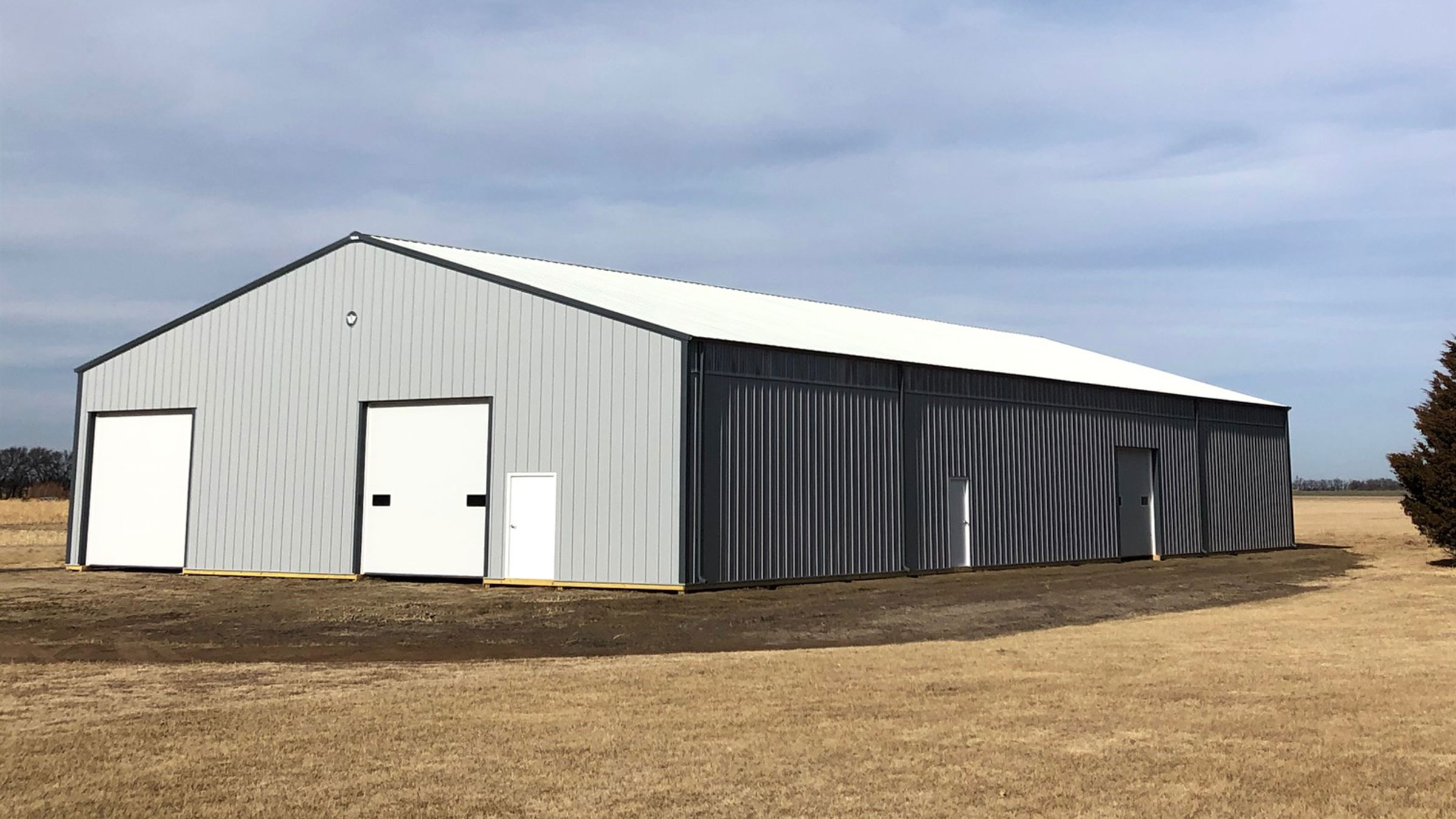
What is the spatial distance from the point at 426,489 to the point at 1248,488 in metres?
25.7

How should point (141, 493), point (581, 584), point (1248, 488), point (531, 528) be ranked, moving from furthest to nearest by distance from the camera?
point (1248, 488) → point (141, 493) → point (531, 528) → point (581, 584)

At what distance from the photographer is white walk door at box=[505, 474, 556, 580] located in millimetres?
23938

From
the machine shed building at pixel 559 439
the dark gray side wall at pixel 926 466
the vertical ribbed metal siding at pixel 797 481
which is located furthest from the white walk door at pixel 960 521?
the vertical ribbed metal siding at pixel 797 481

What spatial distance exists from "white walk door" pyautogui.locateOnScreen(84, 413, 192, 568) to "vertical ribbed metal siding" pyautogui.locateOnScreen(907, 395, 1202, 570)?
16662mm

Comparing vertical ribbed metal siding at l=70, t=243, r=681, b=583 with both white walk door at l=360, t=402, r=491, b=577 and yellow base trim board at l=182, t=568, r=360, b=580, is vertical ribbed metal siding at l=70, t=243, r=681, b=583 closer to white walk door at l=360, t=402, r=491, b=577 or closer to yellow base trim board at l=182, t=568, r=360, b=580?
yellow base trim board at l=182, t=568, r=360, b=580

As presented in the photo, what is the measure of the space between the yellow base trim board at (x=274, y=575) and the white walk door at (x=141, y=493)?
80cm

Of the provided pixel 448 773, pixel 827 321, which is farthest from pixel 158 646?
pixel 827 321

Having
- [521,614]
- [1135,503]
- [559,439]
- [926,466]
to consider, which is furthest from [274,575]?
[1135,503]

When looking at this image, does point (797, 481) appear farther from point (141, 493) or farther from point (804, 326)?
point (141, 493)

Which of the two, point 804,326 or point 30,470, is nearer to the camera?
point 804,326

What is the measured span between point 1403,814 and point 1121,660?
678cm

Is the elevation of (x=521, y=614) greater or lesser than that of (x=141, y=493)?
lesser

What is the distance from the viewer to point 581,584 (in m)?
23.4

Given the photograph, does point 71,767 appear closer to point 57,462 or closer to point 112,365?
point 112,365
